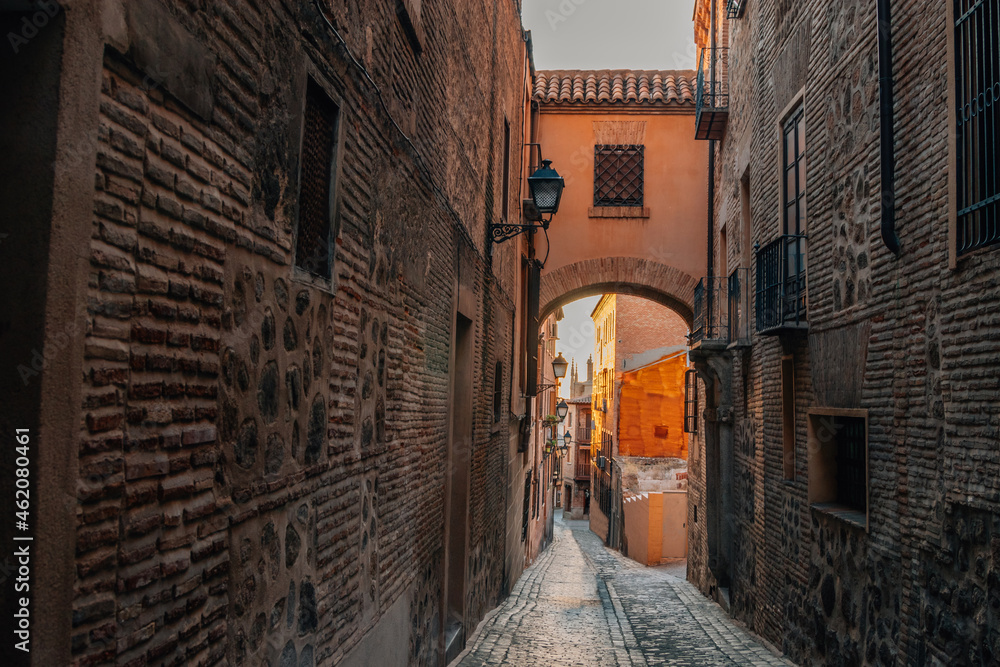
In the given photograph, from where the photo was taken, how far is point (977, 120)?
4461 mm

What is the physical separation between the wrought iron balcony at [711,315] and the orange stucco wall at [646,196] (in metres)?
1.09

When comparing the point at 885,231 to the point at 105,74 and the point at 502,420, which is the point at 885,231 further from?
the point at 502,420

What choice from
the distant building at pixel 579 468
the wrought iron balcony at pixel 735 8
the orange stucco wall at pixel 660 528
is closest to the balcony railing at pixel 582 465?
the distant building at pixel 579 468

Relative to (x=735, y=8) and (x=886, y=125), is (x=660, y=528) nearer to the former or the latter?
(x=735, y=8)

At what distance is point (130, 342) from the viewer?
2.13 meters

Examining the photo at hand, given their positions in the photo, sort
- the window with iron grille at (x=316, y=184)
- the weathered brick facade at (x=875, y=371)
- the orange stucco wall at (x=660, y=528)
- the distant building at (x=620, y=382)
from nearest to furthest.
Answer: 1. the window with iron grille at (x=316, y=184)
2. the weathered brick facade at (x=875, y=371)
3. the orange stucco wall at (x=660, y=528)
4. the distant building at (x=620, y=382)

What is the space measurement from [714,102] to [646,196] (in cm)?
251

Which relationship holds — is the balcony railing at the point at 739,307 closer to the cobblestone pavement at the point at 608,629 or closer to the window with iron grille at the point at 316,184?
the cobblestone pavement at the point at 608,629

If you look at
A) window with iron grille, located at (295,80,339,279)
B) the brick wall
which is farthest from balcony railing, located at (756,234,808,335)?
the brick wall

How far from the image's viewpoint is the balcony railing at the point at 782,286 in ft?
26.3

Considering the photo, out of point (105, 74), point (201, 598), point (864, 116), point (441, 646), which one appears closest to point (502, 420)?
point (441, 646)

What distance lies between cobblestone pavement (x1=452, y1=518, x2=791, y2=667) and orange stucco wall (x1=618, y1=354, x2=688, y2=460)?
51.1ft

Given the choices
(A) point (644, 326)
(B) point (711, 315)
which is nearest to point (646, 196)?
(B) point (711, 315)

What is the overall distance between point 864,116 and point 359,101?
422cm
